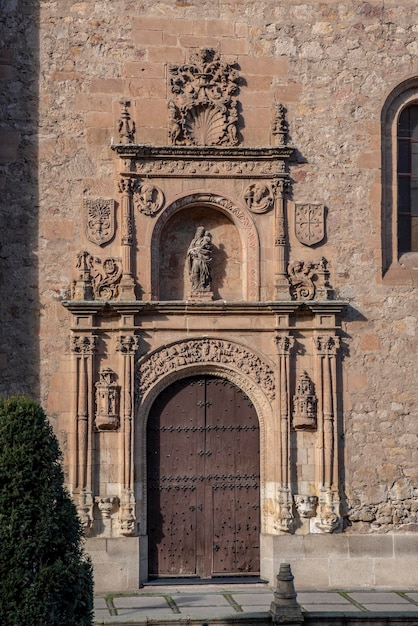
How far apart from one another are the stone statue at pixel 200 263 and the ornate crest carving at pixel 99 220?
1139mm

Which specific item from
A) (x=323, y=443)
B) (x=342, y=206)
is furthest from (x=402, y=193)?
(x=323, y=443)

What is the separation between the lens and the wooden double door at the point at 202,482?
15023 millimetres

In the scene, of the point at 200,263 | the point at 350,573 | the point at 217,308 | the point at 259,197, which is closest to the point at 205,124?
the point at 259,197

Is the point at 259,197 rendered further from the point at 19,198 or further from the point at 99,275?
the point at 19,198

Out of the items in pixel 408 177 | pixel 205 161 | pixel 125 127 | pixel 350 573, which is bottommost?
pixel 350 573

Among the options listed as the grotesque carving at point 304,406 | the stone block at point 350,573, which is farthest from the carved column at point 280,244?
the stone block at point 350,573

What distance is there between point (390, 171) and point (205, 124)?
2655mm

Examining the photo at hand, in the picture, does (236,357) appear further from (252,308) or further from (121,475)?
(121,475)

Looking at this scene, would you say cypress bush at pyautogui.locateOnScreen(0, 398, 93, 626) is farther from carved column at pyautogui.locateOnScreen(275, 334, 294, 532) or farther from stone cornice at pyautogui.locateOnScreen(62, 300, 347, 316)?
carved column at pyautogui.locateOnScreen(275, 334, 294, 532)

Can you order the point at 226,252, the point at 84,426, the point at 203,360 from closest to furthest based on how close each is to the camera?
the point at 84,426
the point at 203,360
the point at 226,252

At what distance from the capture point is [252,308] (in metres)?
15.1

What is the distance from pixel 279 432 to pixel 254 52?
204 inches

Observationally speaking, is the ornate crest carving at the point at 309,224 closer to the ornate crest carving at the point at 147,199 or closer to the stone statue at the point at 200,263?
the stone statue at the point at 200,263

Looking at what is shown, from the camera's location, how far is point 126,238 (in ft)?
49.0
